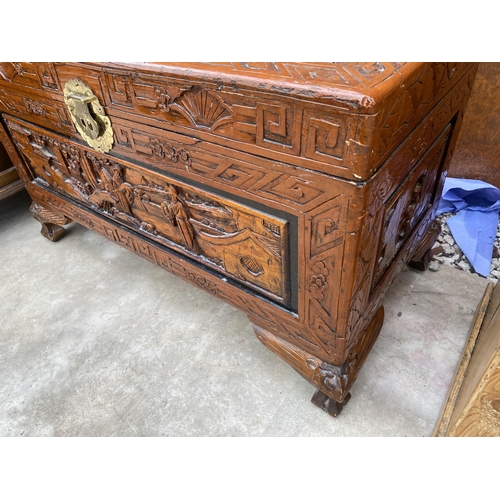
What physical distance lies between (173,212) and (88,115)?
0.35m

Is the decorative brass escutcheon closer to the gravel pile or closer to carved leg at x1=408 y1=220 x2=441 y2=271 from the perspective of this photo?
carved leg at x1=408 y1=220 x2=441 y2=271

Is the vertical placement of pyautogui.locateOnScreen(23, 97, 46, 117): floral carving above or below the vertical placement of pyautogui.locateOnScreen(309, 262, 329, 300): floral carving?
above

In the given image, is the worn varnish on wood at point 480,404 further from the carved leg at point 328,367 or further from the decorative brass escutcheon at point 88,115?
the decorative brass escutcheon at point 88,115

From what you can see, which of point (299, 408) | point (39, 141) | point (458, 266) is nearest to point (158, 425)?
point (299, 408)

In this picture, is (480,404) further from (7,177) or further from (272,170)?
(7,177)

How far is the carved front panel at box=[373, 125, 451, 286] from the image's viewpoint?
932 millimetres

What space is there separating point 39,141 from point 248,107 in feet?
3.49

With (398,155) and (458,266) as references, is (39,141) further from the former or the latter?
(458,266)

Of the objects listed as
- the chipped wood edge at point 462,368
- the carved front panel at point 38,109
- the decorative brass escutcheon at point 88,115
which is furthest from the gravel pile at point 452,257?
the carved front panel at point 38,109

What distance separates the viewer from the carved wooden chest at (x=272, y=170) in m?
0.66

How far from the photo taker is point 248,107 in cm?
71

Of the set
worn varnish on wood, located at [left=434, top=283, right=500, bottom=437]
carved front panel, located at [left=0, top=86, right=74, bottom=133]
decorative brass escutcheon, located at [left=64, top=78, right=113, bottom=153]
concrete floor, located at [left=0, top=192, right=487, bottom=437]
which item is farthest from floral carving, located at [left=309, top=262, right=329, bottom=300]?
carved front panel, located at [left=0, top=86, right=74, bottom=133]

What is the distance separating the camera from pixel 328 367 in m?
1.06

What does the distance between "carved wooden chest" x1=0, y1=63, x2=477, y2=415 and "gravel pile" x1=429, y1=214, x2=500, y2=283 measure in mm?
243
